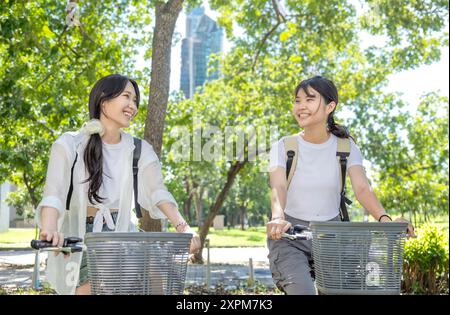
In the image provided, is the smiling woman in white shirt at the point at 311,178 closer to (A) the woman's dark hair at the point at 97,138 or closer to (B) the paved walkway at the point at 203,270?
(A) the woman's dark hair at the point at 97,138

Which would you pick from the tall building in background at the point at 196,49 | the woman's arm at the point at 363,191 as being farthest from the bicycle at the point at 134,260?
the tall building in background at the point at 196,49

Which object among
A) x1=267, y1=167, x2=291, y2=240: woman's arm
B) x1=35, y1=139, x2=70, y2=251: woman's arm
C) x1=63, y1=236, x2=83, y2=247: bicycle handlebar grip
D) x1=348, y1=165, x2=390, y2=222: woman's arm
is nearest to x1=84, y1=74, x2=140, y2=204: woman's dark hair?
x1=35, y1=139, x2=70, y2=251: woman's arm

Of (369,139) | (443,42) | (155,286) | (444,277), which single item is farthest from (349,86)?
(155,286)

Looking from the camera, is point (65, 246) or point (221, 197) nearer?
point (65, 246)

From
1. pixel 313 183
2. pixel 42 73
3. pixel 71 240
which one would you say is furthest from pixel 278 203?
pixel 42 73

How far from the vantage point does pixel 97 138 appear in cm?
302

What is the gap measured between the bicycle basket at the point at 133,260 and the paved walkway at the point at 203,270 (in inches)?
144

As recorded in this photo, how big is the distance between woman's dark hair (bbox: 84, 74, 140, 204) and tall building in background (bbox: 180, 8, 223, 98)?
1382 cm

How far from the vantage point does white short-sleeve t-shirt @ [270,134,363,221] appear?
3154 mm

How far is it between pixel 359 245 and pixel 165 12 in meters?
4.93

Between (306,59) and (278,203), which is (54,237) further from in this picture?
(306,59)

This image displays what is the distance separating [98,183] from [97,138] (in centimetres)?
26

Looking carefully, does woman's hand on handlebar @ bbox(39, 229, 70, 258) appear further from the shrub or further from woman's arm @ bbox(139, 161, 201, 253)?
the shrub

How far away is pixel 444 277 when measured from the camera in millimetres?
10133
